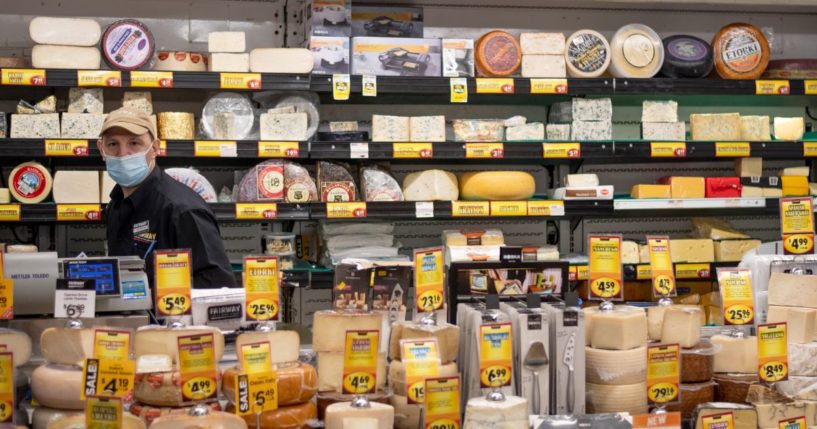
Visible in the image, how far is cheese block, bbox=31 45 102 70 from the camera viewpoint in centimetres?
491

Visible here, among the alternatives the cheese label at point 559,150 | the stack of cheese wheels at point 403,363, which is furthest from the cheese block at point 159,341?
the cheese label at point 559,150

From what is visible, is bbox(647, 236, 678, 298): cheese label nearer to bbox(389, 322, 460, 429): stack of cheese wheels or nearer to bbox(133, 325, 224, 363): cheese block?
bbox(389, 322, 460, 429): stack of cheese wheels

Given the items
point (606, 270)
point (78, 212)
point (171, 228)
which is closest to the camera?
point (606, 270)

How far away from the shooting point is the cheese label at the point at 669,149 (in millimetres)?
5480

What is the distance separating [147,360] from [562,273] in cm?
139

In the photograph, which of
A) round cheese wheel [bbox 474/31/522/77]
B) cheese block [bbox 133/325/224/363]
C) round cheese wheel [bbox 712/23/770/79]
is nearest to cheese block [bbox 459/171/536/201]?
round cheese wheel [bbox 474/31/522/77]

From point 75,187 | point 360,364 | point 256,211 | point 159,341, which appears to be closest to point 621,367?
point 360,364

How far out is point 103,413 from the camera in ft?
6.06

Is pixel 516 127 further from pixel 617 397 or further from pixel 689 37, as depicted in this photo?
pixel 617 397

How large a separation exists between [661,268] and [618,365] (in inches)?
19.6

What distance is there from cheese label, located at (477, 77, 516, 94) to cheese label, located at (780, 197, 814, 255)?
2481mm

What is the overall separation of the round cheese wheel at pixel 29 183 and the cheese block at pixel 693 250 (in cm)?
353

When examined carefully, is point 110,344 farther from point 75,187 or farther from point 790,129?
point 790,129

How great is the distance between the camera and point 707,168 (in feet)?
20.4
